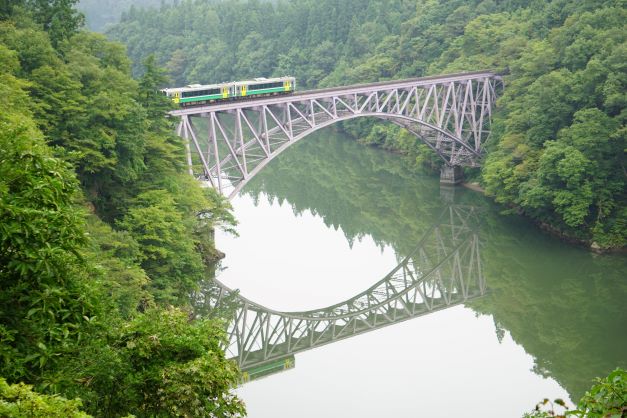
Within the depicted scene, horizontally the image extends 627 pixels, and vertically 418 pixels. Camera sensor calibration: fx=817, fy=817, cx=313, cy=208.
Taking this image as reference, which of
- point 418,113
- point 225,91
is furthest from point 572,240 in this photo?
point 225,91

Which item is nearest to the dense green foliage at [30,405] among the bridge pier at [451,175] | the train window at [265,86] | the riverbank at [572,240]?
the riverbank at [572,240]

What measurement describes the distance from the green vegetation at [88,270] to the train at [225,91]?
7.73 m

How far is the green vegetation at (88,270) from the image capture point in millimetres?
9414

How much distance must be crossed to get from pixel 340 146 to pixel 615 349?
41.1 meters

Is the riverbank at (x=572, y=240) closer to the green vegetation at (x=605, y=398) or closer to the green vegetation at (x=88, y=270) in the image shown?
the green vegetation at (x=88, y=270)

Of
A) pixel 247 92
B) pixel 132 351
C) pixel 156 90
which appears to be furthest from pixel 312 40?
pixel 132 351

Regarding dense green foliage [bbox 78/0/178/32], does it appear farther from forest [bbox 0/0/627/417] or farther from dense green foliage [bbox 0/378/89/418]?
dense green foliage [bbox 0/378/89/418]

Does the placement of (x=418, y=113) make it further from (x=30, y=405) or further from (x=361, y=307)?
(x=30, y=405)

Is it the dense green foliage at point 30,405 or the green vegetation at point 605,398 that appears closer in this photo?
the green vegetation at point 605,398

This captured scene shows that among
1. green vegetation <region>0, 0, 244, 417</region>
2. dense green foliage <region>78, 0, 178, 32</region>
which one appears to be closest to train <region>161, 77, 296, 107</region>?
green vegetation <region>0, 0, 244, 417</region>

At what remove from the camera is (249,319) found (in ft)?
92.4

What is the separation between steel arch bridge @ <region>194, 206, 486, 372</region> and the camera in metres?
26.1

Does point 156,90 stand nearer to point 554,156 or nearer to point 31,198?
point 554,156

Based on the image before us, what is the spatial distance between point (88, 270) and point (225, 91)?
84.7ft
